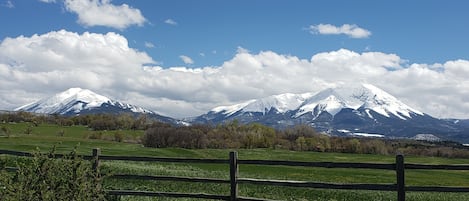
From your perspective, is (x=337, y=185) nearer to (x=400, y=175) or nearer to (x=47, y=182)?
(x=400, y=175)

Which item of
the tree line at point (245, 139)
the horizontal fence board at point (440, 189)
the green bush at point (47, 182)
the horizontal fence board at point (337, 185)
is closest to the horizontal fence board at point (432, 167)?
the horizontal fence board at point (440, 189)

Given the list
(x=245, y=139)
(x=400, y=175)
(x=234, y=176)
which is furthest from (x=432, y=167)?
(x=245, y=139)

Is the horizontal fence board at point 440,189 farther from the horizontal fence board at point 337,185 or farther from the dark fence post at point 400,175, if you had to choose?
the horizontal fence board at point 337,185

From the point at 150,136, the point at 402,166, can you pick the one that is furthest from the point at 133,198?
the point at 150,136

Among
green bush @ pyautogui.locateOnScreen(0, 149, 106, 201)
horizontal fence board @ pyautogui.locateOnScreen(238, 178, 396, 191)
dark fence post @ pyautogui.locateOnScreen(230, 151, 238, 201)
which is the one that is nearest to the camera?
green bush @ pyautogui.locateOnScreen(0, 149, 106, 201)

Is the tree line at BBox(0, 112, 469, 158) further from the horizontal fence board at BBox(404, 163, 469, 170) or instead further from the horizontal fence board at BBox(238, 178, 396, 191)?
the horizontal fence board at BBox(404, 163, 469, 170)

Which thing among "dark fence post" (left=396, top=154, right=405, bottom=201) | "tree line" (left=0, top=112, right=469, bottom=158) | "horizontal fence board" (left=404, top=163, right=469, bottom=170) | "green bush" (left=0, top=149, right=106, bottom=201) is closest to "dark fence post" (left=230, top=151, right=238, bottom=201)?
"dark fence post" (left=396, top=154, right=405, bottom=201)

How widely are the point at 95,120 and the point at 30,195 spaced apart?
147524 millimetres

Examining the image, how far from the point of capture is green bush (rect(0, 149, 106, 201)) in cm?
729

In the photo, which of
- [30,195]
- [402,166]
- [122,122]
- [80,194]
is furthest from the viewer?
[122,122]

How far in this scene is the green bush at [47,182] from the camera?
7.29 m

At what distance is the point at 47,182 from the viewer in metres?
7.59

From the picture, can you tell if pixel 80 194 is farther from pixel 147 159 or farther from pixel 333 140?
pixel 333 140

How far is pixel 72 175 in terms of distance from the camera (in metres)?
7.92
